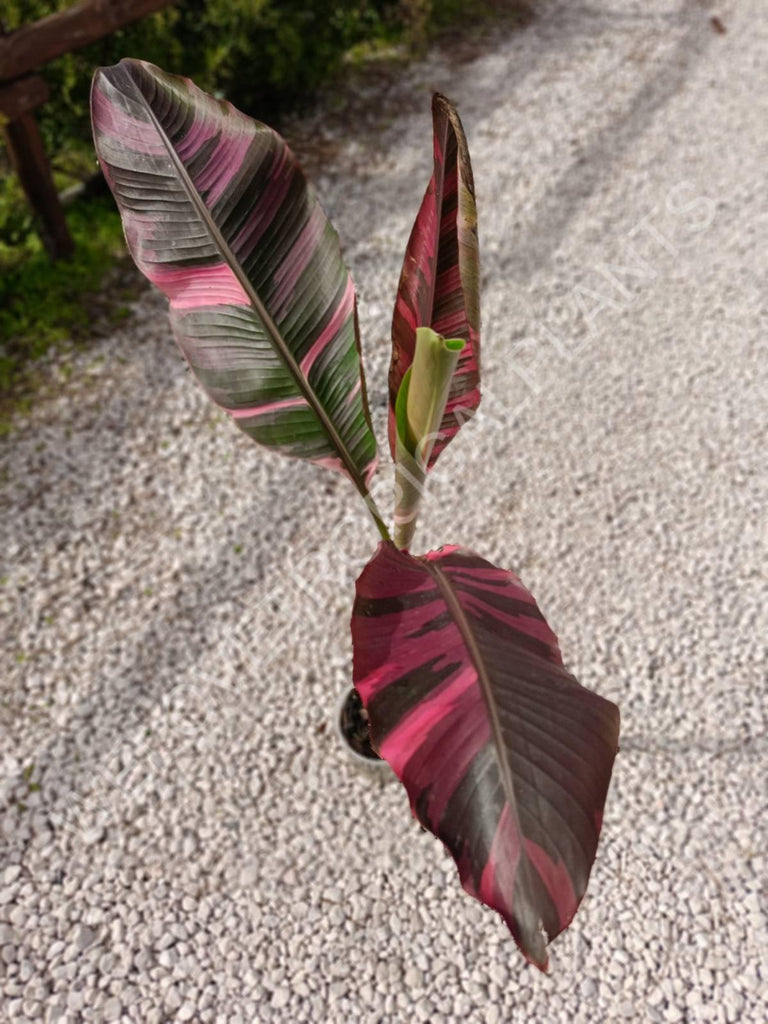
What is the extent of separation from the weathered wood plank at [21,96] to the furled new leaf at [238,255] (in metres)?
1.61

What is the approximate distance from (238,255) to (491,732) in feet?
2.36

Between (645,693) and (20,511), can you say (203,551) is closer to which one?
(20,511)

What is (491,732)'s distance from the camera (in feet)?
2.81

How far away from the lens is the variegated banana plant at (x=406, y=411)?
810 millimetres

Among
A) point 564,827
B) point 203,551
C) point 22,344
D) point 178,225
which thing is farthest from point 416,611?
point 22,344

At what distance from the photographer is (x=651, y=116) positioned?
3568mm

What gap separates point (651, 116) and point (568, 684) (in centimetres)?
343

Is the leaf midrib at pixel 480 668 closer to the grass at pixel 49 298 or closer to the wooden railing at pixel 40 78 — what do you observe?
the grass at pixel 49 298

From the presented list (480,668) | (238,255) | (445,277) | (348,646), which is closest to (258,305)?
(238,255)

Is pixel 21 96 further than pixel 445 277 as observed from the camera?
Yes

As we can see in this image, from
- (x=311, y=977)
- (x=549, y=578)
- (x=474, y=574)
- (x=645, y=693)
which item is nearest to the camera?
(x=474, y=574)

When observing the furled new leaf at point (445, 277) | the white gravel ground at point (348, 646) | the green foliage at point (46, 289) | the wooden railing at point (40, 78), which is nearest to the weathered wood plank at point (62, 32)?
the wooden railing at point (40, 78)

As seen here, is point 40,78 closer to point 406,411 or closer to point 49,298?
point 49,298

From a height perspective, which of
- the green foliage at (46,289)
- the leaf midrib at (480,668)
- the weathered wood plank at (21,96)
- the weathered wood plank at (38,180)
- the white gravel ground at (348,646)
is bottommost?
the white gravel ground at (348,646)
